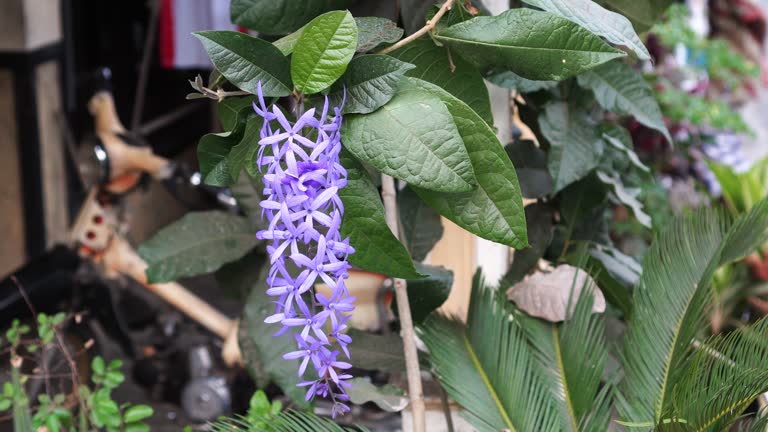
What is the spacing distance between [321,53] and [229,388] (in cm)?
169

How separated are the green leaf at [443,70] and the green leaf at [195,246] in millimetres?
609

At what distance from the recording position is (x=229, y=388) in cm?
236

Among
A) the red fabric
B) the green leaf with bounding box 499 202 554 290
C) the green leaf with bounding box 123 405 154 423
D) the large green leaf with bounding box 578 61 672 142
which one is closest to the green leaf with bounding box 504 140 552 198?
the green leaf with bounding box 499 202 554 290

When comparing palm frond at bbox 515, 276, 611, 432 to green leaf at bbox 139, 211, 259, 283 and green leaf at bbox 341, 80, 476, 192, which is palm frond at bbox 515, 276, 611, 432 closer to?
green leaf at bbox 341, 80, 476, 192

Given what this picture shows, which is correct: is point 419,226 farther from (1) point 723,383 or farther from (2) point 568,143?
(1) point 723,383

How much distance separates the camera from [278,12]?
3.68 ft

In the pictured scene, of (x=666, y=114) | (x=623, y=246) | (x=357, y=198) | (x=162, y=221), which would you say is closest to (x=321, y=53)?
(x=357, y=198)

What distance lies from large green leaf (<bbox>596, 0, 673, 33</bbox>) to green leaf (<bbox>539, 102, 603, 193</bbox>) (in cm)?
17

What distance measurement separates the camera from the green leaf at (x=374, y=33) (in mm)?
948

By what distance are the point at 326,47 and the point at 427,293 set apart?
50 cm

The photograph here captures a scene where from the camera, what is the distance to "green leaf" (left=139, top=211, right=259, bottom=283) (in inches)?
58.8

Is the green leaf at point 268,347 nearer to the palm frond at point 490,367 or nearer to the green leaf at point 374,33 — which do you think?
the palm frond at point 490,367

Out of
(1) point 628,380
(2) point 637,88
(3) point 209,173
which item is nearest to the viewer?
(3) point 209,173

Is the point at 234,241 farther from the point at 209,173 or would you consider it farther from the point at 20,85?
the point at 20,85
